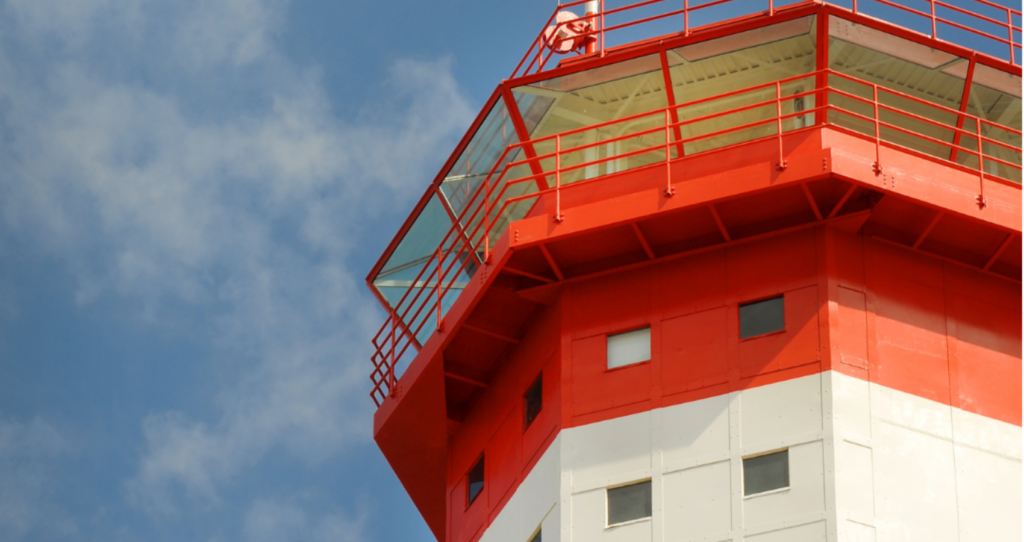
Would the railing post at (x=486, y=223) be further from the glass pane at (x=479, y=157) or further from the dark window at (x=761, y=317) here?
the dark window at (x=761, y=317)

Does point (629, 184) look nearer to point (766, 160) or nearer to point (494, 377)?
point (766, 160)

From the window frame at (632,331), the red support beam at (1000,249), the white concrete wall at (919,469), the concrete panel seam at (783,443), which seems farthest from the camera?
the window frame at (632,331)

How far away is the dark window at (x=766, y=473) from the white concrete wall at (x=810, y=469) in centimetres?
12

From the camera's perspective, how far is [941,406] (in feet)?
76.2

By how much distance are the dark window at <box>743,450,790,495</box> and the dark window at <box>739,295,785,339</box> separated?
214cm

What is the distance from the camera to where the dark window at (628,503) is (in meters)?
23.1

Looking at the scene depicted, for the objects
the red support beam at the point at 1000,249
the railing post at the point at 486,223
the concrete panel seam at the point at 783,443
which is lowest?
the concrete panel seam at the point at 783,443

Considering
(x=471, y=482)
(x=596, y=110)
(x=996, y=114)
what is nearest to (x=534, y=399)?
(x=471, y=482)

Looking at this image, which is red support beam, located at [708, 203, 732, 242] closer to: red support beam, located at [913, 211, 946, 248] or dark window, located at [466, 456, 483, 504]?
red support beam, located at [913, 211, 946, 248]

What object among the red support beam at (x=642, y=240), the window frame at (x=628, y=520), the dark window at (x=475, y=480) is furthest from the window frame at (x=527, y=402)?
the red support beam at (x=642, y=240)

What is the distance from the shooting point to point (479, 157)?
2838 centimetres

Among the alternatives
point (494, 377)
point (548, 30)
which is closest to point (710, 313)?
point (494, 377)

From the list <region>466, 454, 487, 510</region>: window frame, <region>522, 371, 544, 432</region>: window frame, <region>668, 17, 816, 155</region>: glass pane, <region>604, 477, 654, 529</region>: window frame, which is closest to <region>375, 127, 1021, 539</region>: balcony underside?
<region>522, 371, 544, 432</region>: window frame

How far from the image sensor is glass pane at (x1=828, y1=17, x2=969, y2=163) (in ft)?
84.0
